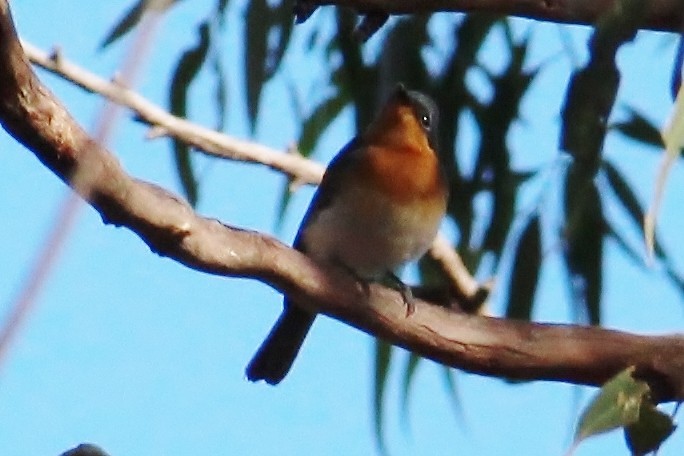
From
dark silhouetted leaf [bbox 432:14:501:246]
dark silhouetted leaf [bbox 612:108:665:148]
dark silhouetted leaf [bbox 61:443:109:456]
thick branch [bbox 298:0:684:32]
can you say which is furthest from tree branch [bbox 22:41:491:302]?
dark silhouetted leaf [bbox 61:443:109:456]

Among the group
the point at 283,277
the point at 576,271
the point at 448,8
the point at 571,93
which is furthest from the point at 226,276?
the point at 576,271

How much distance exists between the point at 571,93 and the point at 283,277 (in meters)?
0.34

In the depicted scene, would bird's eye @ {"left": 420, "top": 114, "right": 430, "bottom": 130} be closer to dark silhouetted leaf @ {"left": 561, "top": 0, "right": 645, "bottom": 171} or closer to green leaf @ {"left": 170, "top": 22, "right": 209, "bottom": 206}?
green leaf @ {"left": 170, "top": 22, "right": 209, "bottom": 206}

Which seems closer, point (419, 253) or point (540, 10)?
point (540, 10)

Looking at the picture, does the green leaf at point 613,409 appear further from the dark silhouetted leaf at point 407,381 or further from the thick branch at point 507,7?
the dark silhouetted leaf at point 407,381

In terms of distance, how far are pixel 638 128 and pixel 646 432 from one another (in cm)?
109

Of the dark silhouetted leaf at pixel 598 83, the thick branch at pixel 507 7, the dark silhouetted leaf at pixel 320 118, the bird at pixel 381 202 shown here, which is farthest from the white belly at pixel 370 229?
the dark silhouetted leaf at pixel 598 83

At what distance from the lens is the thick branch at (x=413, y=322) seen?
3.85 ft

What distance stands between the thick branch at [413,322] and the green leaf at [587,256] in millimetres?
419

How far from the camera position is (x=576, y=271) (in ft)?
6.62

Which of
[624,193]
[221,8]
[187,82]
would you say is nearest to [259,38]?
[221,8]

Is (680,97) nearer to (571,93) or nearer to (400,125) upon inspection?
(571,93)

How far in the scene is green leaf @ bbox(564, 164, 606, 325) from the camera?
1.97 metres

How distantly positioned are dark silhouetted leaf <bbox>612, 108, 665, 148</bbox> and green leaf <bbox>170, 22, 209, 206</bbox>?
61cm
